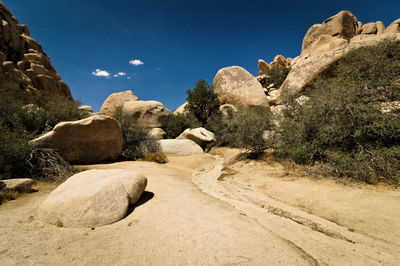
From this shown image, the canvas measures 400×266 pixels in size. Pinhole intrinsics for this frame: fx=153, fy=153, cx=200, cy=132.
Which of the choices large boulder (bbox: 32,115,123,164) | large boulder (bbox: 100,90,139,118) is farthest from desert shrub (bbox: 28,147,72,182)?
large boulder (bbox: 100,90,139,118)

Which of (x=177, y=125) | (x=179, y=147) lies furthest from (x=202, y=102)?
(x=179, y=147)

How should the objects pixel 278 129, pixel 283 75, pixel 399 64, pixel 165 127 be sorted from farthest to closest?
1. pixel 283 75
2. pixel 165 127
3. pixel 278 129
4. pixel 399 64

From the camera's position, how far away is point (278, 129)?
26.0 feet

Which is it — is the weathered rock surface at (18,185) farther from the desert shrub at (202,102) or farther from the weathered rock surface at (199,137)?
the desert shrub at (202,102)

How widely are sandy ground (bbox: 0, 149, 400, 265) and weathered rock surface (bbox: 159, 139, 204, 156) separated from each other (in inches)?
277

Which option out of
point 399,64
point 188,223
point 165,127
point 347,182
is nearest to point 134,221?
point 188,223

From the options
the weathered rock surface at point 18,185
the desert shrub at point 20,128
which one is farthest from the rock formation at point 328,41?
the desert shrub at point 20,128

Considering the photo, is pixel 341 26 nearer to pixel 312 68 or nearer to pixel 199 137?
pixel 312 68

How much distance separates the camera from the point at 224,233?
7.50 feet

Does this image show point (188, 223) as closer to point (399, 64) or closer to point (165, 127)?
point (399, 64)

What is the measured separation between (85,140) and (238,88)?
48.0 ft

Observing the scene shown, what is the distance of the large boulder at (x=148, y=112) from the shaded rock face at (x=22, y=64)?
732 centimetres

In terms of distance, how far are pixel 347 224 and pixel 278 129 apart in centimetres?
554

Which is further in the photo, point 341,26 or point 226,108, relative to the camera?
point 341,26
